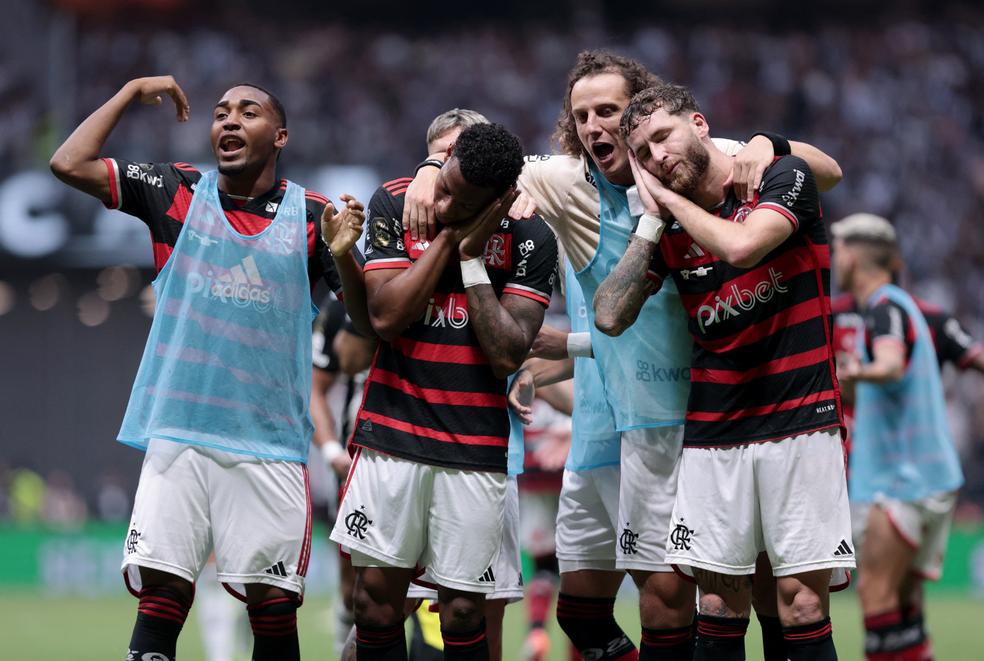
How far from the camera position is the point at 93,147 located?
485 centimetres

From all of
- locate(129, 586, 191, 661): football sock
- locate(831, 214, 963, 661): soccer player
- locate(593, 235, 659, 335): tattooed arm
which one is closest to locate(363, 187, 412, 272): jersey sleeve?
locate(593, 235, 659, 335): tattooed arm

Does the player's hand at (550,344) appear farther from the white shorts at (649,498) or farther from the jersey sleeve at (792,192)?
the jersey sleeve at (792,192)

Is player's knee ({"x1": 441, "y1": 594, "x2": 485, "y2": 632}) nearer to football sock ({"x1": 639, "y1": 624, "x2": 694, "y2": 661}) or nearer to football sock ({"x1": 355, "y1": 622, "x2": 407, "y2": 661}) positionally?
football sock ({"x1": 355, "y1": 622, "x2": 407, "y2": 661})

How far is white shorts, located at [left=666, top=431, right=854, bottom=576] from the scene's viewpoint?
4441 mm

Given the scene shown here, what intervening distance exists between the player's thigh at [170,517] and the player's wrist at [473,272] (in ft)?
4.11

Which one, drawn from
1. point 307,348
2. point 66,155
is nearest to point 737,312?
point 307,348

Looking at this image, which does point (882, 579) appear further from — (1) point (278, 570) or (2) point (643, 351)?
(1) point (278, 570)

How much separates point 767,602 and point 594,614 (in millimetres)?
775

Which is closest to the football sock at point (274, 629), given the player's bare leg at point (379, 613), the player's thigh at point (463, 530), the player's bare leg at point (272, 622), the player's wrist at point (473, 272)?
the player's bare leg at point (272, 622)

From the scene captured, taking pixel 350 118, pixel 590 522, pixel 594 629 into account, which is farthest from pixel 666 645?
pixel 350 118

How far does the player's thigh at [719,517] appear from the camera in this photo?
4531mm

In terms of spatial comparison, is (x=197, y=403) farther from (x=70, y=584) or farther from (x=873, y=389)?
(x=70, y=584)

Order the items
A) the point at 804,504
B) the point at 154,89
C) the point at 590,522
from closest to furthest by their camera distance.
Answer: the point at 804,504
the point at 154,89
the point at 590,522

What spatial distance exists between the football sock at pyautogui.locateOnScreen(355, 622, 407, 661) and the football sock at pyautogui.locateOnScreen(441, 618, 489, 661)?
0.16 meters
